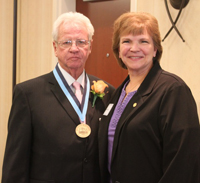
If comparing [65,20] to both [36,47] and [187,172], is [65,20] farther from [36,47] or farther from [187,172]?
[36,47]

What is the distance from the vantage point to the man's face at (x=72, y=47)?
1.88m

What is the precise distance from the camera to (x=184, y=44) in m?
2.69

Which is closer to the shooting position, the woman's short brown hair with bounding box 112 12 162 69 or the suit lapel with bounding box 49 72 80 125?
the woman's short brown hair with bounding box 112 12 162 69

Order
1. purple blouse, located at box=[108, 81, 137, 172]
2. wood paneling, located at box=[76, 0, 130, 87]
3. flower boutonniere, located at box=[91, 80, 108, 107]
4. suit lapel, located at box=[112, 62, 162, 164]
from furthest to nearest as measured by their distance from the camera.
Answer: wood paneling, located at box=[76, 0, 130, 87]
flower boutonniere, located at box=[91, 80, 108, 107]
purple blouse, located at box=[108, 81, 137, 172]
suit lapel, located at box=[112, 62, 162, 164]

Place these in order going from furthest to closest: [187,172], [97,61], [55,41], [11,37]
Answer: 1. [11,37]
2. [97,61]
3. [55,41]
4. [187,172]

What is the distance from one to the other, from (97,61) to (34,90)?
6.04ft

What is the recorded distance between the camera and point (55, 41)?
1951 millimetres

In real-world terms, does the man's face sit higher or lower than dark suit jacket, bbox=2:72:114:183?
higher

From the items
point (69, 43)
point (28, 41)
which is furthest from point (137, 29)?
point (28, 41)

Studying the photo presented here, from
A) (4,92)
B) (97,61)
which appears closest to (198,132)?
(97,61)

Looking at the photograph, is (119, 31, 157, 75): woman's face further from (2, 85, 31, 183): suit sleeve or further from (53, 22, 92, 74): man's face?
(2, 85, 31, 183): suit sleeve

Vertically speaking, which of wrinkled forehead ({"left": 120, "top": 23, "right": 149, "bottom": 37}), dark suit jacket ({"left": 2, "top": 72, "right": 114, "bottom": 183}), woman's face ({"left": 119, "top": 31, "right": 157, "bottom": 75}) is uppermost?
wrinkled forehead ({"left": 120, "top": 23, "right": 149, "bottom": 37})

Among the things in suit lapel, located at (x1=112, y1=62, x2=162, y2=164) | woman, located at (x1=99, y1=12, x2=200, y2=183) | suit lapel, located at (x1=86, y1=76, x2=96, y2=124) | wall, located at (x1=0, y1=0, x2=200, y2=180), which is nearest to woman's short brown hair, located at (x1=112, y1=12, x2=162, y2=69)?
woman, located at (x1=99, y1=12, x2=200, y2=183)

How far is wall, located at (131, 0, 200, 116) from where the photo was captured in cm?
260
